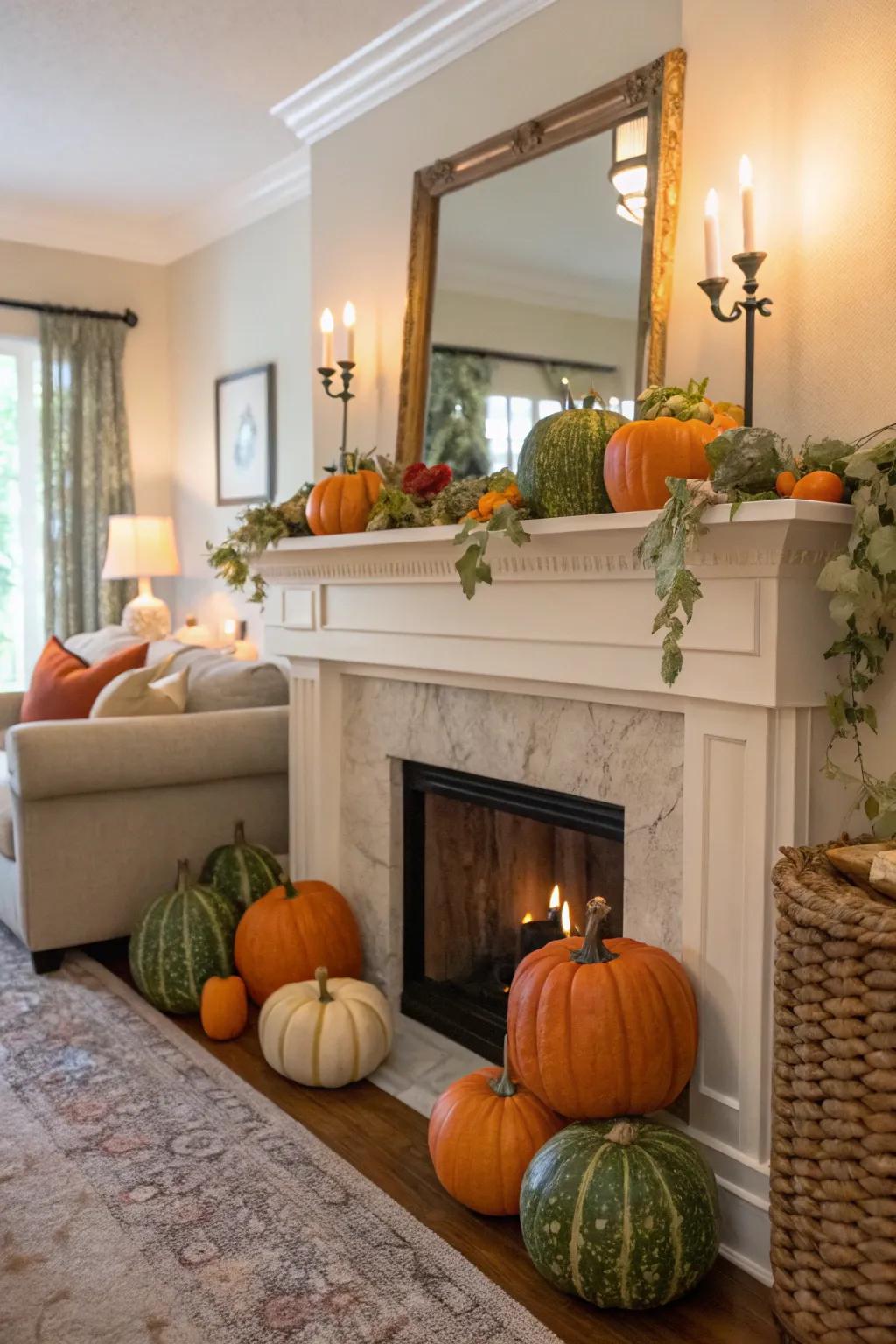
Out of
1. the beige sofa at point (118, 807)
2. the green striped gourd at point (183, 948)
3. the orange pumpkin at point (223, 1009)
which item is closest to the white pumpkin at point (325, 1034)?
the orange pumpkin at point (223, 1009)

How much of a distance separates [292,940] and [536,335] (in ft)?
5.12

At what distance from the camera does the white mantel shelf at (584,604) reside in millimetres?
1808

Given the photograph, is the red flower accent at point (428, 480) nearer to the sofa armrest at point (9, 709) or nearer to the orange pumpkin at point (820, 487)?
the orange pumpkin at point (820, 487)

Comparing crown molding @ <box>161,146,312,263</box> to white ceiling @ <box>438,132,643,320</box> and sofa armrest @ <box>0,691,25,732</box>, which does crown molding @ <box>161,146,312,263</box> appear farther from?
sofa armrest @ <box>0,691,25,732</box>

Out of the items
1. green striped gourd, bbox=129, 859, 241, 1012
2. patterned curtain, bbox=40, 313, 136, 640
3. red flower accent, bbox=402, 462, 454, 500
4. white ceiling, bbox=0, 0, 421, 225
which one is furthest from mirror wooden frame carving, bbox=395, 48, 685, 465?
patterned curtain, bbox=40, 313, 136, 640

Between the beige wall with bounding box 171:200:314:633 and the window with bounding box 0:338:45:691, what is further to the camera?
the window with bounding box 0:338:45:691

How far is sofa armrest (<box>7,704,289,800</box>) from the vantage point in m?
3.10

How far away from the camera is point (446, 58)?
9.78ft

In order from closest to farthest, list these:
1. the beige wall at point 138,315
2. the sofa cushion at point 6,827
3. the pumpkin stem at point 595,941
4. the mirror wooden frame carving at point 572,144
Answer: the pumpkin stem at point 595,941, the mirror wooden frame carving at point 572,144, the sofa cushion at point 6,827, the beige wall at point 138,315

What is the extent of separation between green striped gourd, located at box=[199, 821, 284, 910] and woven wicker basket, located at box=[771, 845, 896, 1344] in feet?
5.95

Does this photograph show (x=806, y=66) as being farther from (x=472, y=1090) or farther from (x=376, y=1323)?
(x=376, y=1323)

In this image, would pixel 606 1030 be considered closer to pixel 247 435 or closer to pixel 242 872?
pixel 242 872

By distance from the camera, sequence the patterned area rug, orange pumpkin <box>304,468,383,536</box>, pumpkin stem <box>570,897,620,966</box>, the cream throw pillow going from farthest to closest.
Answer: the cream throw pillow < orange pumpkin <box>304,468,383,536</box> < pumpkin stem <box>570,897,620,966</box> < the patterned area rug

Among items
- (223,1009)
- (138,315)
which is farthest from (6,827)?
(138,315)
